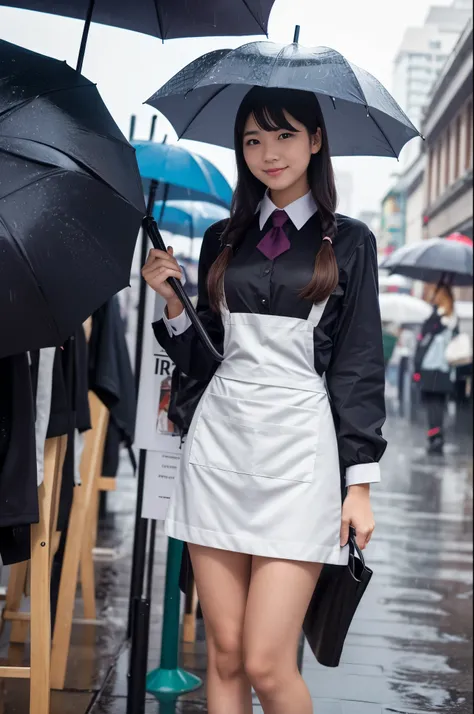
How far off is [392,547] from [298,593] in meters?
5.34

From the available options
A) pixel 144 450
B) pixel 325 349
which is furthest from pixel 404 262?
pixel 325 349

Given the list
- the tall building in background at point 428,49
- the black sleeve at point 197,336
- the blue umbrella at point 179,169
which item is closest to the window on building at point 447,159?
the tall building in background at point 428,49

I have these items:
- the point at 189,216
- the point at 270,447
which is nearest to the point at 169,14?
the point at 270,447

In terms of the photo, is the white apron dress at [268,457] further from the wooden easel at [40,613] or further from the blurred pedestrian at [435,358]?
the blurred pedestrian at [435,358]

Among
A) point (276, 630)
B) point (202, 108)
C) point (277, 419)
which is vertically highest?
point (202, 108)

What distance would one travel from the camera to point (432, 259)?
1206 centimetres

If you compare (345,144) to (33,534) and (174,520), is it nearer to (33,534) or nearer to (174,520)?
(174,520)

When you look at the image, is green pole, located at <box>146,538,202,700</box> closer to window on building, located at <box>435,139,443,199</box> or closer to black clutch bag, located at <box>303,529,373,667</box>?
black clutch bag, located at <box>303,529,373,667</box>

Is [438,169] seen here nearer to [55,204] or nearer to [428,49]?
[428,49]

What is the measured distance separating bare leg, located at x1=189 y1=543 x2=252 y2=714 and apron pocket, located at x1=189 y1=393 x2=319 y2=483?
0.83 ft

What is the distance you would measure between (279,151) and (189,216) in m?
3.95

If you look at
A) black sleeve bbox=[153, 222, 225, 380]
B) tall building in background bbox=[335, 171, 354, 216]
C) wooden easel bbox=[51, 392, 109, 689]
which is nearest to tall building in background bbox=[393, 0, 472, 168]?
wooden easel bbox=[51, 392, 109, 689]

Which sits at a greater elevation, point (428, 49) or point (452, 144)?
point (428, 49)

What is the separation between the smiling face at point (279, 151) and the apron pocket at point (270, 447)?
646mm
